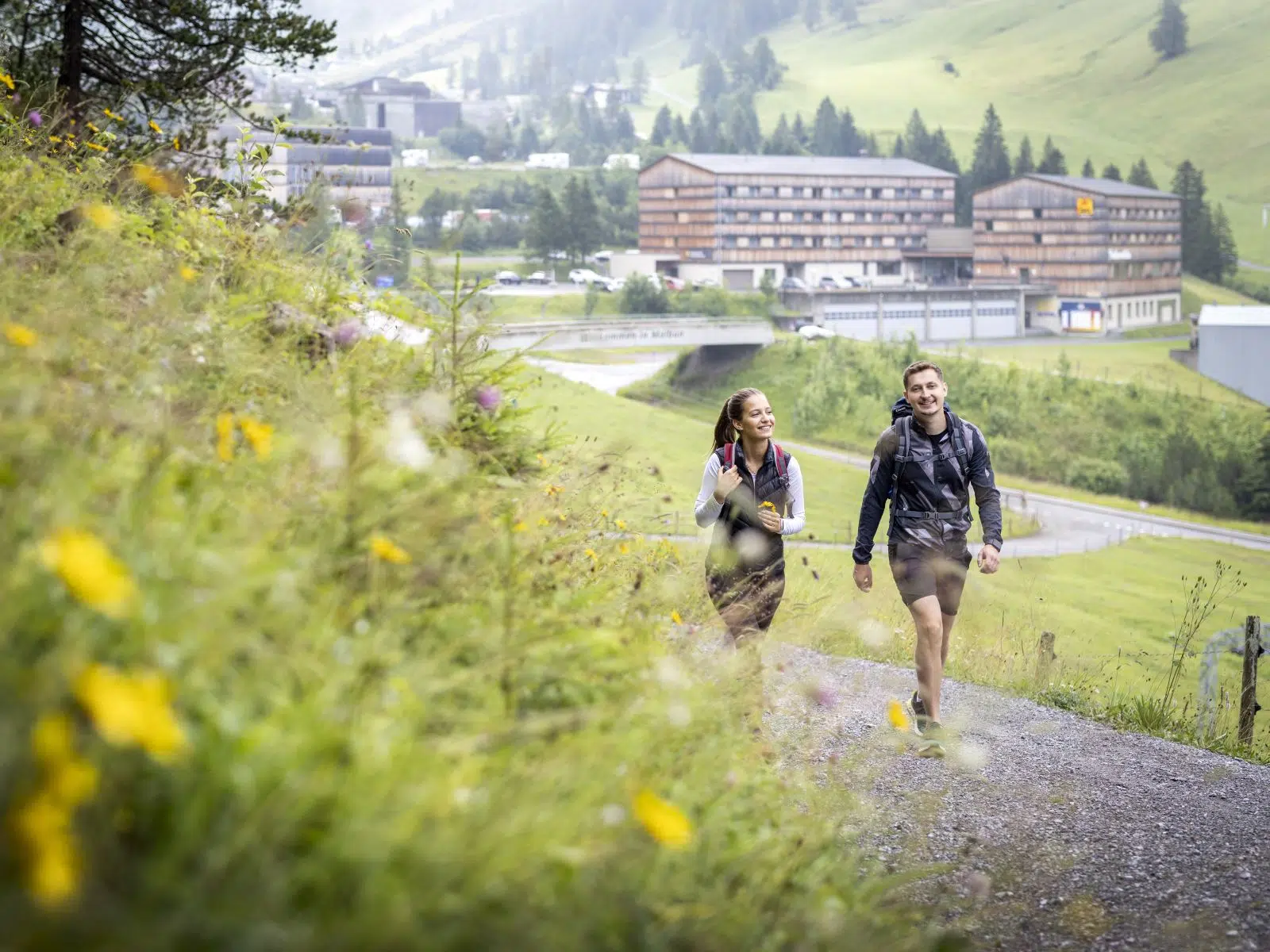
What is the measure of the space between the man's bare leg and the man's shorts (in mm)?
62

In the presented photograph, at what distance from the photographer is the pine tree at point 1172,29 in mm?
193125

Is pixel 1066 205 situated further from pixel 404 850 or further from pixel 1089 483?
pixel 404 850

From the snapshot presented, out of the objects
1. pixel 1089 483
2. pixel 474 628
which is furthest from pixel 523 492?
pixel 1089 483

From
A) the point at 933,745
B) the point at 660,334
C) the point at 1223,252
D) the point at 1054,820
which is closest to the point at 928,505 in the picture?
the point at 933,745

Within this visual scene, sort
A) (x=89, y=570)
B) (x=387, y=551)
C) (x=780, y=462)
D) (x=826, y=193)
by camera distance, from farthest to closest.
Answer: (x=826, y=193)
(x=780, y=462)
(x=387, y=551)
(x=89, y=570)

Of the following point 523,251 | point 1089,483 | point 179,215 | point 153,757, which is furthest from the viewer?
point 523,251

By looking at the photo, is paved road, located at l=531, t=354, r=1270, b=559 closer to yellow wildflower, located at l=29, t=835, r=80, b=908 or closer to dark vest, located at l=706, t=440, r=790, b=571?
dark vest, located at l=706, t=440, r=790, b=571

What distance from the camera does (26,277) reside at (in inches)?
150

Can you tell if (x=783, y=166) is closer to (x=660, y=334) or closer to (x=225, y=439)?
(x=660, y=334)

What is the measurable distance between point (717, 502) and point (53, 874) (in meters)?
4.68

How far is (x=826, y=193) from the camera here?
360 feet

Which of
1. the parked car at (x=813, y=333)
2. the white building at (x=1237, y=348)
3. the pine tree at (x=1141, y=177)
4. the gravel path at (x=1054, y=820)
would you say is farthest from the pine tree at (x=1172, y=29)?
the gravel path at (x=1054, y=820)

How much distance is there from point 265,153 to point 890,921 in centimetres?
536

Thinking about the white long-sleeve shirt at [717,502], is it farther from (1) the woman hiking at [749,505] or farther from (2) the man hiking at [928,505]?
(2) the man hiking at [928,505]
